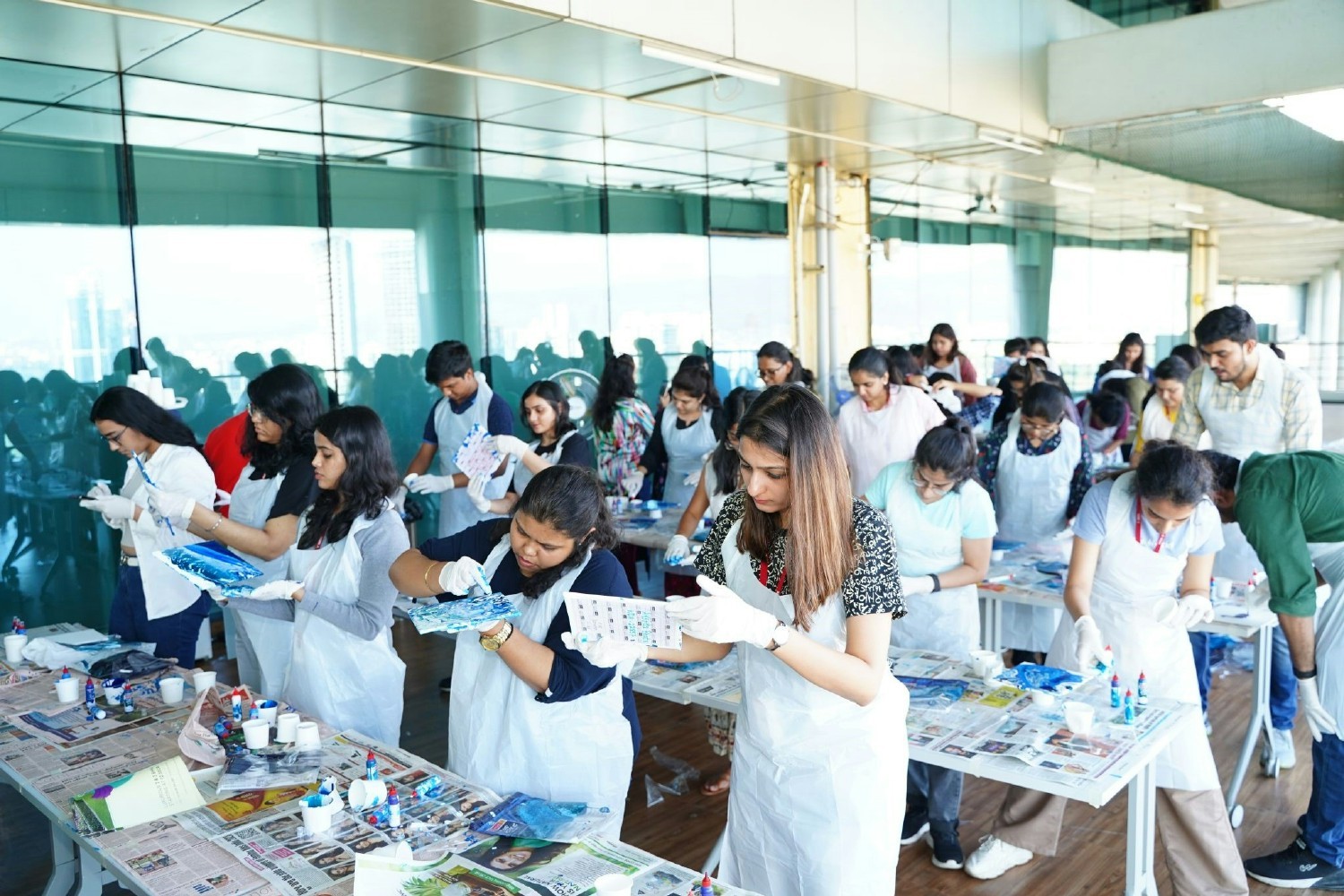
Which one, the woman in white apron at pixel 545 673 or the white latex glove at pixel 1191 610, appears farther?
the white latex glove at pixel 1191 610

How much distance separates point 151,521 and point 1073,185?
1007 cm

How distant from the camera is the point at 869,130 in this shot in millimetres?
8055

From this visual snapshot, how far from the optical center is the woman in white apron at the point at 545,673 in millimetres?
2307

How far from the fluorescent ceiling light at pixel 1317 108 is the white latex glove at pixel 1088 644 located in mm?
5825

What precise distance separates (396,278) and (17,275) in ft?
7.32

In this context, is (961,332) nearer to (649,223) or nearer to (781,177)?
(781,177)

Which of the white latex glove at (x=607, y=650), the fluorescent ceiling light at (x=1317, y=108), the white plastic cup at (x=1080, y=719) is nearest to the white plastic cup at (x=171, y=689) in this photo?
the white latex glove at (x=607, y=650)

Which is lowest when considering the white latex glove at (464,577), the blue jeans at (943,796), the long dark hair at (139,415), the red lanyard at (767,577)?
the blue jeans at (943,796)

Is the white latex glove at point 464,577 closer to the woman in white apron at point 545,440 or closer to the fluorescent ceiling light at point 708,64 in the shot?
the woman in white apron at point 545,440

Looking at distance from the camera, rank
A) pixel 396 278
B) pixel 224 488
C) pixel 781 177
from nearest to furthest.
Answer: pixel 224 488
pixel 396 278
pixel 781 177

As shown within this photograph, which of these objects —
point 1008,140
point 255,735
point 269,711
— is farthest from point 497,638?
point 1008,140

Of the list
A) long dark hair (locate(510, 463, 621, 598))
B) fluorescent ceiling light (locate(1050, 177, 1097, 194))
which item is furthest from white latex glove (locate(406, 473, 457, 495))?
fluorescent ceiling light (locate(1050, 177, 1097, 194))

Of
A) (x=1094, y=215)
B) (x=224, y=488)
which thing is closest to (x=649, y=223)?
(x=224, y=488)

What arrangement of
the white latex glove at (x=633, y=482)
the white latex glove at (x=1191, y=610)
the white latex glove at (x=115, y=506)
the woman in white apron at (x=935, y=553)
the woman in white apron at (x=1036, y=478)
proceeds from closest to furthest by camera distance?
the white latex glove at (x=1191, y=610)
the woman in white apron at (x=935, y=553)
the white latex glove at (x=115, y=506)
the woman in white apron at (x=1036, y=478)
the white latex glove at (x=633, y=482)
